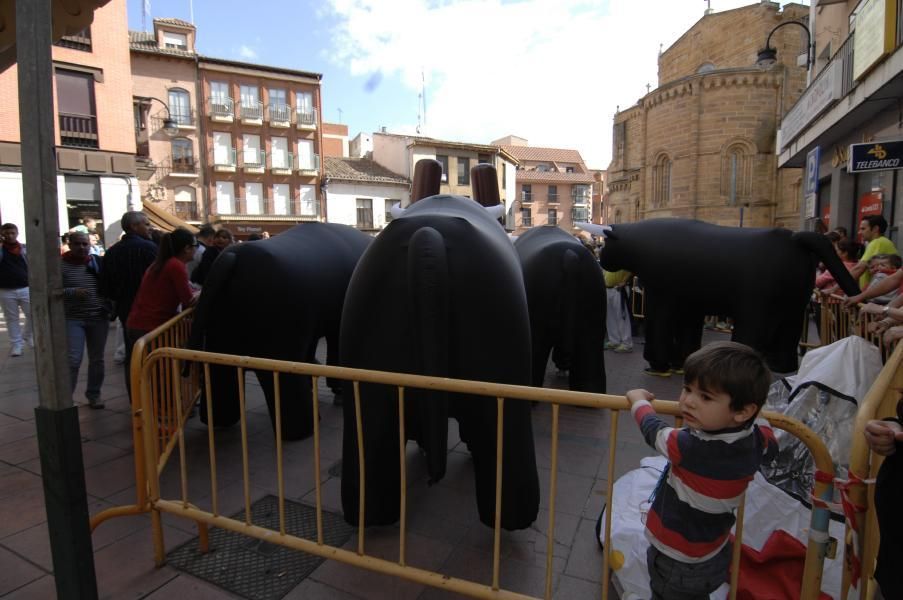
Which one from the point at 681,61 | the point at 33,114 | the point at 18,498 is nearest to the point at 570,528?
the point at 33,114

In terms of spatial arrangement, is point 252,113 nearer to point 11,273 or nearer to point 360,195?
point 360,195

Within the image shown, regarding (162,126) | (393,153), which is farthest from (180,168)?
(393,153)

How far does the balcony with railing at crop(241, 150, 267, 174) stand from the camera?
2738cm

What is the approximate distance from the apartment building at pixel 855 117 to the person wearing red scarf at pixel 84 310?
32.3 ft

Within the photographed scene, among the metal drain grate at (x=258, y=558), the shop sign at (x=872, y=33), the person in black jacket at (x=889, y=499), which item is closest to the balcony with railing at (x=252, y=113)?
the shop sign at (x=872, y=33)

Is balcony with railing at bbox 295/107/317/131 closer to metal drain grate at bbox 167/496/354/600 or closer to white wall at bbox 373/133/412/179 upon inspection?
white wall at bbox 373/133/412/179

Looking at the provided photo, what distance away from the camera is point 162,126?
970 inches

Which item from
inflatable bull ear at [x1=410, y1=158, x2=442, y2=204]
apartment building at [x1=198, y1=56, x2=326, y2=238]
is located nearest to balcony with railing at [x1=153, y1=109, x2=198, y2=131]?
apartment building at [x1=198, y1=56, x2=326, y2=238]

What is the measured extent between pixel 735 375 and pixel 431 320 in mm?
1188

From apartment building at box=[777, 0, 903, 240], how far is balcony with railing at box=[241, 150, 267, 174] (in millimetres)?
24093

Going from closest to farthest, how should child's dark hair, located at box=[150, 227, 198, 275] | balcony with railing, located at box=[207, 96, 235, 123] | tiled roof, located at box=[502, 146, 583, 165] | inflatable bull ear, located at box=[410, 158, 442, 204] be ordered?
child's dark hair, located at box=[150, 227, 198, 275], inflatable bull ear, located at box=[410, 158, 442, 204], balcony with railing, located at box=[207, 96, 235, 123], tiled roof, located at box=[502, 146, 583, 165]

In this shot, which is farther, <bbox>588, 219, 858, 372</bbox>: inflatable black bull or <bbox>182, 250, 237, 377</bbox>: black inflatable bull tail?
<bbox>588, 219, 858, 372</bbox>: inflatable black bull

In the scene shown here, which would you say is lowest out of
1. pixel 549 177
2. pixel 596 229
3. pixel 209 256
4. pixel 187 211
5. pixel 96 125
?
pixel 209 256

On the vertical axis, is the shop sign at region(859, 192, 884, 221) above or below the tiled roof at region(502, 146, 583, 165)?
below
